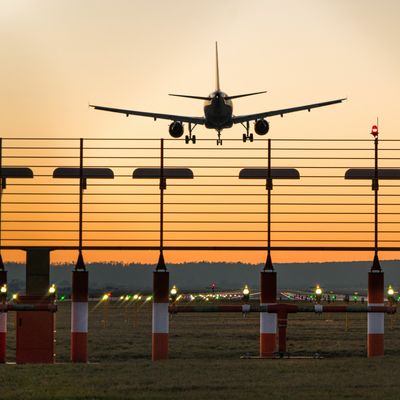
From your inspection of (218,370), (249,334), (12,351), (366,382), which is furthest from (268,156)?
(249,334)

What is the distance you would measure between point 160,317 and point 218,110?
215ft

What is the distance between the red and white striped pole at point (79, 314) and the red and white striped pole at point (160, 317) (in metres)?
1.63

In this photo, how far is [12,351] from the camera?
4109 cm

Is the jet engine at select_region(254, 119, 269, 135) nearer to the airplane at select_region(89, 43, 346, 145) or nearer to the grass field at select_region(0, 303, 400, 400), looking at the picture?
the airplane at select_region(89, 43, 346, 145)

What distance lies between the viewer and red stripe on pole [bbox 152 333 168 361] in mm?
25781

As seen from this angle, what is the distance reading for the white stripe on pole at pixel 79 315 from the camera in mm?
26016

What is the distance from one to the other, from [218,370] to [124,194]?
9.45 m

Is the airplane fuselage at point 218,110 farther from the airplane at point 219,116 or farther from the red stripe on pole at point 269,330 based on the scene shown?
the red stripe on pole at point 269,330

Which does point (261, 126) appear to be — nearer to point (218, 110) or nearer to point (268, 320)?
point (218, 110)

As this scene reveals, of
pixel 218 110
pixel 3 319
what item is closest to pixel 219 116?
pixel 218 110

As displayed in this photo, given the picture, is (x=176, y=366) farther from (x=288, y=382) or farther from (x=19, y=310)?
(x=19, y=310)

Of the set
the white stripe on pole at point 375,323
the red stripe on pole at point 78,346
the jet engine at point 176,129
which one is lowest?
the red stripe on pole at point 78,346

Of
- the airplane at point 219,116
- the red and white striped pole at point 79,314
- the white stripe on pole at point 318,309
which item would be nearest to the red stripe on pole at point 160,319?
the red and white striped pole at point 79,314

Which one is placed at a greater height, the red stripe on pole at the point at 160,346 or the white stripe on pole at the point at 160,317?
the white stripe on pole at the point at 160,317
